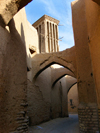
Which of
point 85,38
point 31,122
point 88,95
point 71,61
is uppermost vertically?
point 85,38

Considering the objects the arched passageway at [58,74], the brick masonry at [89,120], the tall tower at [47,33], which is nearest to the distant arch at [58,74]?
the arched passageway at [58,74]

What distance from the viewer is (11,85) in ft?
12.1

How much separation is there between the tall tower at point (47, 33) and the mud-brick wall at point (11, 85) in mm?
14494

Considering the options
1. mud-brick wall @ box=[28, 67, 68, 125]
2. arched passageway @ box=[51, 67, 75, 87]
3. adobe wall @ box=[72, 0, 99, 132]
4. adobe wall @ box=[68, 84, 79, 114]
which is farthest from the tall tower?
adobe wall @ box=[72, 0, 99, 132]

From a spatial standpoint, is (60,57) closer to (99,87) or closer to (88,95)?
(88,95)

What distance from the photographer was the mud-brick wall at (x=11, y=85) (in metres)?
3.25

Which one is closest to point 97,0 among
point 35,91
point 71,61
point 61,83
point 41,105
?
point 71,61

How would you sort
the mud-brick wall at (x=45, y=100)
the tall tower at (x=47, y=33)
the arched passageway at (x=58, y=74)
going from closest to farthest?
1. the mud-brick wall at (x=45, y=100)
2. the arched passageway at (x=58, y=74)
3. the tall tower at (x=47, y=33)

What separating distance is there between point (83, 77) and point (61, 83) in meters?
7.89

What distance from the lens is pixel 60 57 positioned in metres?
8.69

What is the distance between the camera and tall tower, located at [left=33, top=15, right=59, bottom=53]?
63.2 feet

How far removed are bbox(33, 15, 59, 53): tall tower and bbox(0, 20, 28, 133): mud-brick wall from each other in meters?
14.5

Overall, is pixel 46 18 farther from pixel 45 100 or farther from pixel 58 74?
pixel 45 100

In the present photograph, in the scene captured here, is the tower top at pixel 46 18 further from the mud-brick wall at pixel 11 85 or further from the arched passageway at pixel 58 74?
the mud-brick wall at pixel 11 85
